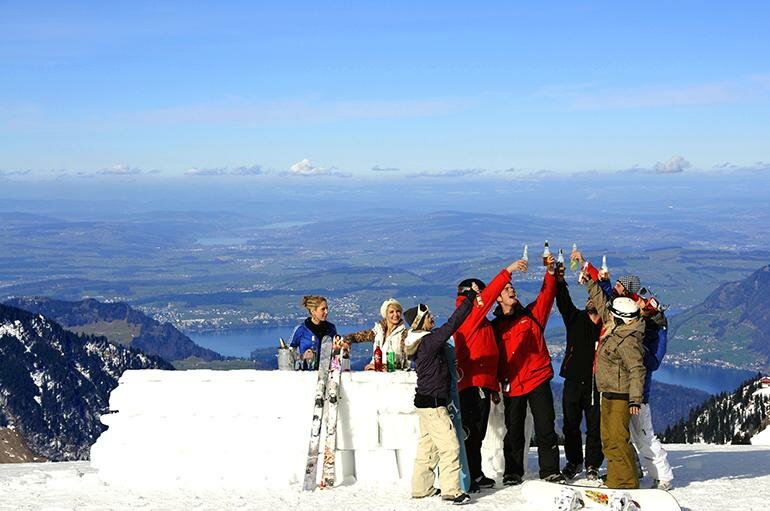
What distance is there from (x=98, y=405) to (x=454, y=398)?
168m

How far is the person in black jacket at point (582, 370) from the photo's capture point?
11352mm

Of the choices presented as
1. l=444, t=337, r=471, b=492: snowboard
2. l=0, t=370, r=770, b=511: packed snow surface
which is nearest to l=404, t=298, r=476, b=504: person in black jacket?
l=444, t=337, r=471, b=492: snowboard

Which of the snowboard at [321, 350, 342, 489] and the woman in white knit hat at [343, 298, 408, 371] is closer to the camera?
the woman in white knit hat at [343, 298, 408, 371]

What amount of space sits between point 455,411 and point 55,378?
17209 centimetres

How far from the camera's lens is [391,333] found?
11.4 m

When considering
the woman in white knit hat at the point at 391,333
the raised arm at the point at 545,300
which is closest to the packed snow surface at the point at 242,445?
the woman in white knit hat at the point at 391,333

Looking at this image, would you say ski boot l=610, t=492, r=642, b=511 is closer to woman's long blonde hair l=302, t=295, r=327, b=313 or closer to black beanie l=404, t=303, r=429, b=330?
black beanie l=404, t=303, r=429, b=330

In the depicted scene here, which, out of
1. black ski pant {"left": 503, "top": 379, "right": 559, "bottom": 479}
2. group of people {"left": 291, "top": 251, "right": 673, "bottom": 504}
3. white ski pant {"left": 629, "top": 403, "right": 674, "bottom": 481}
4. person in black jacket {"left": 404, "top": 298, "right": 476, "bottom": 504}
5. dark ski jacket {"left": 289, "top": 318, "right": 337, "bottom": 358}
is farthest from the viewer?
dark ski jacket {"left": 289, "top": 318, "right": 337, "bottom": 358}

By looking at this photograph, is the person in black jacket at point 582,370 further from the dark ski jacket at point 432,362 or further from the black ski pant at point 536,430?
the dark ski jacket at point 432,362

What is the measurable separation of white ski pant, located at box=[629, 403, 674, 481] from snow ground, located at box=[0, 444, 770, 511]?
0.29 m

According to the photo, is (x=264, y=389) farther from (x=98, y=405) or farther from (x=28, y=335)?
(x=28, y=335)

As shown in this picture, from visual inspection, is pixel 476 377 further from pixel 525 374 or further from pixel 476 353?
pixel 525 374

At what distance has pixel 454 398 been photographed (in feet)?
35.1

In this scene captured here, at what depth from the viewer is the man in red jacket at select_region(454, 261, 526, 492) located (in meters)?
11.0
